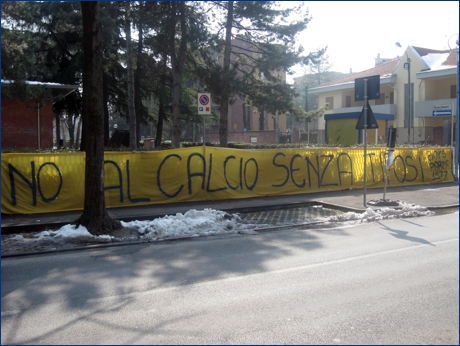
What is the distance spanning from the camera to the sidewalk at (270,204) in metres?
10.9

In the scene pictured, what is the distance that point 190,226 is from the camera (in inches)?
402

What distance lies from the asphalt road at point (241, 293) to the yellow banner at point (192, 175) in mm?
4333

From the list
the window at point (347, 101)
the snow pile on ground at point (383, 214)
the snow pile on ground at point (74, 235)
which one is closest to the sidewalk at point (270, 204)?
the snow pile on ground at point (383, 214)

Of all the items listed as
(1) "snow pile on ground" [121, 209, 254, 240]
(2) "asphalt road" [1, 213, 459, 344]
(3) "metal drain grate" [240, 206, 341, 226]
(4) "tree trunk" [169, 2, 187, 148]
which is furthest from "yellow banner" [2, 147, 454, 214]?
(4) "tree trunk" [169, 2, 187, 148]

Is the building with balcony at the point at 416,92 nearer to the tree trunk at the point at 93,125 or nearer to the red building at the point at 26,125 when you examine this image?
the red building at the point at 26,125

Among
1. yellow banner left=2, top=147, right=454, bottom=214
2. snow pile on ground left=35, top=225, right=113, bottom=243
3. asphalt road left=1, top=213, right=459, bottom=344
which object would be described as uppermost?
yellow banner left=2, top=147, right=454, bottom=214

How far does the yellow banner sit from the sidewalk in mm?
339

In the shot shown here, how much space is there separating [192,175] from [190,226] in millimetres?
3946

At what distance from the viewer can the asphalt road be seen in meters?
4.51

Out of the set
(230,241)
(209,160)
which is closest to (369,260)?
(230,241)

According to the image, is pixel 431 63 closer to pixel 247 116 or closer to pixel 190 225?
pixel 247 116

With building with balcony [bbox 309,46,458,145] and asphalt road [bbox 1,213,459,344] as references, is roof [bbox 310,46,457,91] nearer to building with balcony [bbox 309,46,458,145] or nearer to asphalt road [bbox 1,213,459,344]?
building with balcony [bbox 309,46,458,145]

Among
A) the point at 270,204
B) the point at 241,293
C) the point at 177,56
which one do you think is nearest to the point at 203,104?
the point at 270,204

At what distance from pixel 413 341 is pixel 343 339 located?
26.2 inches
